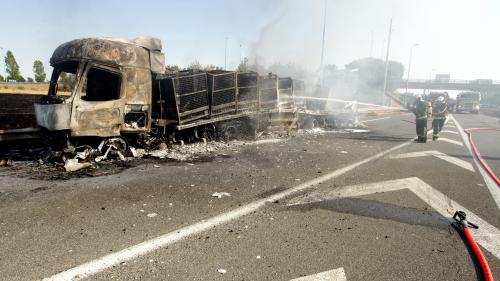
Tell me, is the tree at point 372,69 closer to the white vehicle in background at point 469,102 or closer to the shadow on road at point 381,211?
the white vehicle in background at point 469,102

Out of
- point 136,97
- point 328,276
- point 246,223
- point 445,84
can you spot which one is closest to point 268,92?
point 136,97

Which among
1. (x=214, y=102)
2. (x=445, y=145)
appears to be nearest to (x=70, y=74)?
(x=214, y=102)

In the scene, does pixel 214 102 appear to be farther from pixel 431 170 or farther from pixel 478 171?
pixel 478 171

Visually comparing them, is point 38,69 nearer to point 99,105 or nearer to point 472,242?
point 99,105

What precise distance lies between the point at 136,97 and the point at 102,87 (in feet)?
3.45

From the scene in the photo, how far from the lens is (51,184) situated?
511 centimetres

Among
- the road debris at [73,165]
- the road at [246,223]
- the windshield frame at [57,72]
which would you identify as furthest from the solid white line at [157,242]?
the windshield frame at [57,72]

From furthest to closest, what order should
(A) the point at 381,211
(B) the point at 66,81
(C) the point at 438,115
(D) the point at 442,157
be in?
(C) the point at 438,115 → (D) the point at 442,157 → (B) the point at 66,81 → (A) the point at 381,211

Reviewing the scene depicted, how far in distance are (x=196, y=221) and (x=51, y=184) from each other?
9.50ft

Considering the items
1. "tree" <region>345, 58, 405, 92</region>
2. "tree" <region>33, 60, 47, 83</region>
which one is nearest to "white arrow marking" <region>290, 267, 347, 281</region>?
"tree" <region>345, 58, 405, 92</region>

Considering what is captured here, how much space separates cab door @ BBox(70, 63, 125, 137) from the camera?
621 centimetres

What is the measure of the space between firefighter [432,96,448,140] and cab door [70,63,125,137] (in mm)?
10534

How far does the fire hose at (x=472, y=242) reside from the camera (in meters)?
2.78

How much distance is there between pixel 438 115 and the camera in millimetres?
11617
